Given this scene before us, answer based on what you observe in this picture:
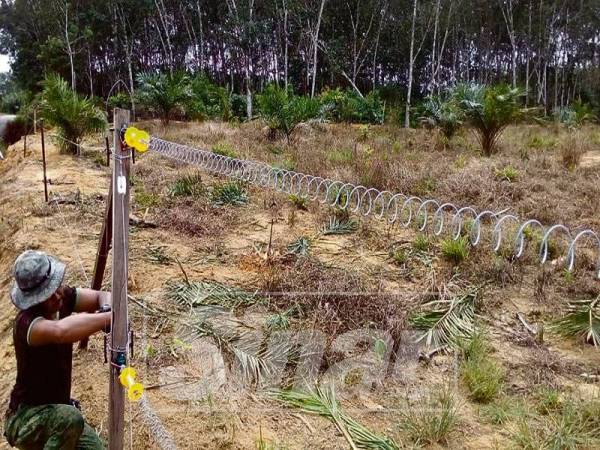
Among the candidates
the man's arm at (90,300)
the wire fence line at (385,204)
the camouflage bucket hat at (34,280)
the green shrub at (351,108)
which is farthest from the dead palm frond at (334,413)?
the green shrub at (351,108)

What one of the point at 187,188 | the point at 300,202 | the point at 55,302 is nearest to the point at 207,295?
the point at 55,302

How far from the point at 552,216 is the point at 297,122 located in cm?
657

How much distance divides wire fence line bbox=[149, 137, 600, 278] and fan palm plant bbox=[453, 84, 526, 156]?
10.9ft

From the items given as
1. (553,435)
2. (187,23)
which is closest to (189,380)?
(553,435)

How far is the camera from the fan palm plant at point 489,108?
9.31 m

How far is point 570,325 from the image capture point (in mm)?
3980

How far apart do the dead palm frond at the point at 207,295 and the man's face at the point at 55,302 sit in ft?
5.90

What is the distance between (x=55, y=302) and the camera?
2.17 m

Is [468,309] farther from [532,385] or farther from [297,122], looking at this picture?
[297,122]

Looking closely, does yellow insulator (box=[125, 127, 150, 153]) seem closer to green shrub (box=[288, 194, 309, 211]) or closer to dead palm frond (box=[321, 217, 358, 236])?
dead palm frond (box=[321, 217, 358, 236])

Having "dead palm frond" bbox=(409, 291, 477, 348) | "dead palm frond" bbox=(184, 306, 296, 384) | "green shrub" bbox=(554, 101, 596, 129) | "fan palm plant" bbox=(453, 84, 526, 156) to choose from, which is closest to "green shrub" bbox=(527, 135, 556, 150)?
"fan palm plant" bbox=(453, 84, 526, 156)

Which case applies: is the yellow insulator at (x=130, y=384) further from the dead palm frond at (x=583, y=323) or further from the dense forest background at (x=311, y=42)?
the dense forest background at (x=311, y=42)

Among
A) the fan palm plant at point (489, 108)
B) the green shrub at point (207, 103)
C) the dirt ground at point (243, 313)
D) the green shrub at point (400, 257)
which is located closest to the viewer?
the dirt ground at point (243, 313)

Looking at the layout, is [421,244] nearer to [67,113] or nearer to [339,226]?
[339,226]
